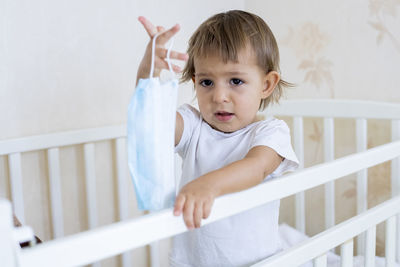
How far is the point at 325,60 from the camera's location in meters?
1.39

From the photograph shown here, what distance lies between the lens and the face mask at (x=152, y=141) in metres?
0.55

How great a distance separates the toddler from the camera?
31.0 inches

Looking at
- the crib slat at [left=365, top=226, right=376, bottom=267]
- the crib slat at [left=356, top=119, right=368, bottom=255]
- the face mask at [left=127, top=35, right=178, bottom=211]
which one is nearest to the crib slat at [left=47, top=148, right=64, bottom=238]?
the face mask at [left=127, top=35, right=178, bottom=211]

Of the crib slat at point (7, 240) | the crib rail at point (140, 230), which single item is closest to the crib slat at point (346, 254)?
the crib rail at point (140, 230)

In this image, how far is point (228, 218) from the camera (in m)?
0.82

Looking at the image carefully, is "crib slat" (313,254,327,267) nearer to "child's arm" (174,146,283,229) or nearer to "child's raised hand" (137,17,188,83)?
"child's arm" (174,146,283,229)

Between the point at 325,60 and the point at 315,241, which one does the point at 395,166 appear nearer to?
the point at 325,60

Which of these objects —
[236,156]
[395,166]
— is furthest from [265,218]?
[395,166]

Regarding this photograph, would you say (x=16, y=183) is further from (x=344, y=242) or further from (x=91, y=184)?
(x=344, y=242)

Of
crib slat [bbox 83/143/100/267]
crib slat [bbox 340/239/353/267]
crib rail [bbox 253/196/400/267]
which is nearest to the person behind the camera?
crib rail [bbox 253/196/400/267]

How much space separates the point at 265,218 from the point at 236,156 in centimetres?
13

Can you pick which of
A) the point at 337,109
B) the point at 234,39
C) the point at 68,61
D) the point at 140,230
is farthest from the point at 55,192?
the point at 337,109

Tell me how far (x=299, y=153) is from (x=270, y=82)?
59 cm

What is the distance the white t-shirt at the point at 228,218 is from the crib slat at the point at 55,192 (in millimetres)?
346
